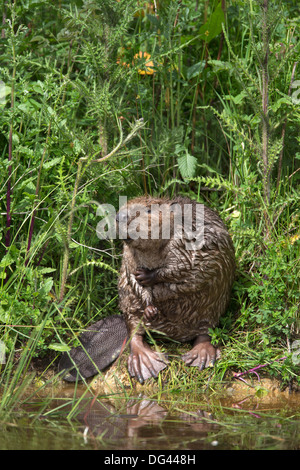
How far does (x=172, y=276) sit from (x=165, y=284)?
0.08 meters

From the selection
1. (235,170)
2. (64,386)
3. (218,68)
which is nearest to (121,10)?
(218,68)

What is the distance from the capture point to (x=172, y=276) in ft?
11.5

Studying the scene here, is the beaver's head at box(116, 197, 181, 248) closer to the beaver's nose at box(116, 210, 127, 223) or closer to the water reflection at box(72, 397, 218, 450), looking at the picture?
the beaver's nose at box(116, 210, 127, 223)

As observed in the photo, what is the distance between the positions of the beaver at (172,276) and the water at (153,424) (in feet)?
1.12

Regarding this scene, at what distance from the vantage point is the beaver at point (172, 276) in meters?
3.50

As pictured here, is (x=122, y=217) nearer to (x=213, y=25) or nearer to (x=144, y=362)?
(x=144, y=362)

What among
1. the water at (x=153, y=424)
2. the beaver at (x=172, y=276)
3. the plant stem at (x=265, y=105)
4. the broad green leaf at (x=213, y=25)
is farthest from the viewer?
the broad green leaf at (x=213, y=25)

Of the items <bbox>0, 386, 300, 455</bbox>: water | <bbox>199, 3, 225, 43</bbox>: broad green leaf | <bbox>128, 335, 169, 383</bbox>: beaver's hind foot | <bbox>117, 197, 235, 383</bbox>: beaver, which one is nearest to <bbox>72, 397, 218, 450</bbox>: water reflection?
<bbox>0, 386, 300, 455</bbox>: water

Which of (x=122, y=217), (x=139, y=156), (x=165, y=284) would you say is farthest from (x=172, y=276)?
(x=139, y=156)

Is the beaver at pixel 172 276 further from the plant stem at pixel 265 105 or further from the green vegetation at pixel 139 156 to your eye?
the plant stem at pixel 265 105

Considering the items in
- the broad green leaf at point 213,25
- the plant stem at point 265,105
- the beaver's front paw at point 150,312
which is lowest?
the beaver's front paw at point 150,312

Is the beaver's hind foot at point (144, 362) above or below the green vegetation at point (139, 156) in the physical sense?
below

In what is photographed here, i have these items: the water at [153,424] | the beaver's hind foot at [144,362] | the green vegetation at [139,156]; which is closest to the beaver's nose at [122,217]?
the green vegetation at [139,156]

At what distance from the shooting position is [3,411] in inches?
112
